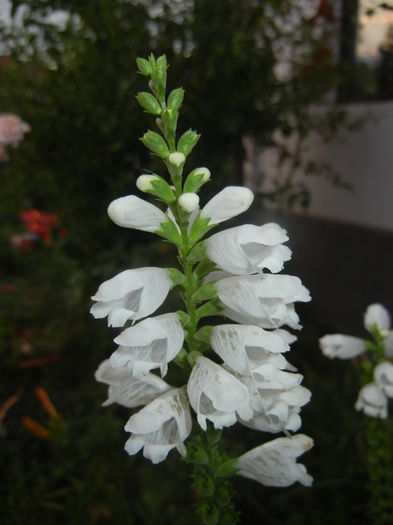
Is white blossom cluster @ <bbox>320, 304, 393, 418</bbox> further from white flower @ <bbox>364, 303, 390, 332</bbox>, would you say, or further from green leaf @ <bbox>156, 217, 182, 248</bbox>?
green leaf @ <bbox>156, 217, 182, 248</bbox>

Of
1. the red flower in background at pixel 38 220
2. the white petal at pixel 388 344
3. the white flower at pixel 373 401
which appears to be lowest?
the red flower in background at pixel 38 220

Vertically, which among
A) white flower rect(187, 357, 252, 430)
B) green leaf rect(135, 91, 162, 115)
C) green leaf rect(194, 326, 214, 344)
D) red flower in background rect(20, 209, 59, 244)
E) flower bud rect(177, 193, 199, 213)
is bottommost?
red flower in background rect(20, 209, 59, 244)

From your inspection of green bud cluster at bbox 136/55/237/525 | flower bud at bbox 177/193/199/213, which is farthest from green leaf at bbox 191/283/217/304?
flower bud at bbox 177/193/199/213

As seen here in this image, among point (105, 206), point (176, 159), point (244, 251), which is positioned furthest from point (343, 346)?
point (105, 206)

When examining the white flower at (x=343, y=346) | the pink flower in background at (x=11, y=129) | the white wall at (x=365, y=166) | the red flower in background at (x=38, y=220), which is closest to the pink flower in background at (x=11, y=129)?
the pink flower in background at (x=11, y=129)

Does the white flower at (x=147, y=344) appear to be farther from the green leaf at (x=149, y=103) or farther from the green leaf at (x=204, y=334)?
the green leaf at (x=149, y=103)

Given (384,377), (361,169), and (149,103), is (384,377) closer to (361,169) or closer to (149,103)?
(149,103)
